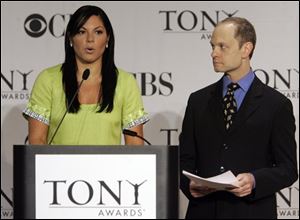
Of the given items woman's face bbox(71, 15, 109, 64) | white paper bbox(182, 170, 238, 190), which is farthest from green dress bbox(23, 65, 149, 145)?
white paper bbox(182, 170, 238, 190)

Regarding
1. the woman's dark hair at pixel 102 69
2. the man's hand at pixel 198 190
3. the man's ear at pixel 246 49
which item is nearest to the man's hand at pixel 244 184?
the man's hand at pixel 198 190

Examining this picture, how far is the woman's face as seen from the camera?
2992 millimetres

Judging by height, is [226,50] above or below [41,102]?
above

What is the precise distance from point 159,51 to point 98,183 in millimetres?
2084

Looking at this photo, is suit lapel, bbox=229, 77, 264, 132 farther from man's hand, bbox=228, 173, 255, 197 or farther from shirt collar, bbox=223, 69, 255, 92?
man's hand, bbox=228, 173, 255, 197

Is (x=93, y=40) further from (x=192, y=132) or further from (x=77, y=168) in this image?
(x=77, y=168)

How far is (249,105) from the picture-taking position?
281 centimetres

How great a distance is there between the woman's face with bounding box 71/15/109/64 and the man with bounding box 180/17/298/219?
1.40ft

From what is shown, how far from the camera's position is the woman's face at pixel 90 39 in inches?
118

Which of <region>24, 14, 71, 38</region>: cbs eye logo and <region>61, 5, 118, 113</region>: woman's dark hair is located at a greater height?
<region>24, 14, 71, 38</region>: cbs eye logo

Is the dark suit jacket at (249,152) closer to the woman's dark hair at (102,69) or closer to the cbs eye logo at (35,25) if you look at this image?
the woman's dark hair at (102,69)

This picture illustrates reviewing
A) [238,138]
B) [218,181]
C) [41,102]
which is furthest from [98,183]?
[41,102]

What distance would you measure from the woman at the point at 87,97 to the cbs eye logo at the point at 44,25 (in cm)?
112

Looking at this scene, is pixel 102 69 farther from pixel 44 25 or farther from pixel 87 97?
pixel 44 25
